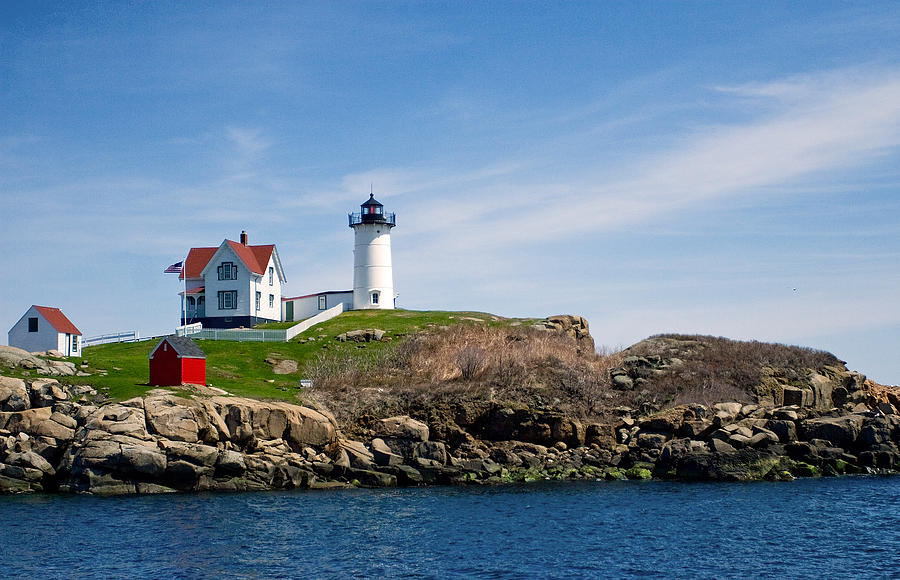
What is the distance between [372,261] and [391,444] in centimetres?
3538

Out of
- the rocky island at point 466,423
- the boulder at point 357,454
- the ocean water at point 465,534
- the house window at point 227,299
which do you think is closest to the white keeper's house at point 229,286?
the house window at point 227,299

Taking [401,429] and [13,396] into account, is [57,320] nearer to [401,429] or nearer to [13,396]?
[13,396]

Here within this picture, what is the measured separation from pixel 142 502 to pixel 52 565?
11.1m

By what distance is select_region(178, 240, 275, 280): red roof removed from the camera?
74.8m

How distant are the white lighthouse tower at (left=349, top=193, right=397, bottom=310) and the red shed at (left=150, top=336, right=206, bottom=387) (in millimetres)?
31494

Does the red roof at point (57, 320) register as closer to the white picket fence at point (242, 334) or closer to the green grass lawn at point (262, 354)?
the green grass lawn at point (262, 354)

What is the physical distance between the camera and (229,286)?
74062 millimetres

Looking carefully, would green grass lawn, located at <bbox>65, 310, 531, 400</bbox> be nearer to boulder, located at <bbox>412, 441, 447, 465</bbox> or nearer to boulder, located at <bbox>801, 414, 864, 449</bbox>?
boulder, located at <bbox>412, 441, 447, 465</bbox>

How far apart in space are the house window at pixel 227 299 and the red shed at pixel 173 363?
2561cm

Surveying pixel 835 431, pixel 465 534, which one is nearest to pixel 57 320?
pixel 465 534

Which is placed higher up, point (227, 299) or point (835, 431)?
point (227, 299)

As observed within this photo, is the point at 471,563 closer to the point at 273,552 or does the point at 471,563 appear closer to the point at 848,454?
the point at 273,552

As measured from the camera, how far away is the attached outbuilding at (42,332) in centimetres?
5675

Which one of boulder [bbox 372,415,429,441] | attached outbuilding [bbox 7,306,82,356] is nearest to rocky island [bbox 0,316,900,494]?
boulder [bbox 372,415,429,441]
